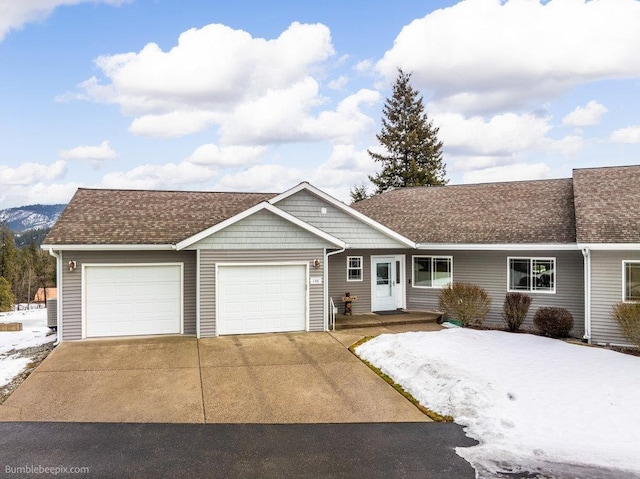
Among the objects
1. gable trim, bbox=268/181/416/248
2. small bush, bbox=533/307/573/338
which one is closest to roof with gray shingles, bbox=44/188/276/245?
gable trim, bbox=268/181/416/248

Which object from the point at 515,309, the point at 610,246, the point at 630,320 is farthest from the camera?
the point at 515,309

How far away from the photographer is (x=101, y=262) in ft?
38.2

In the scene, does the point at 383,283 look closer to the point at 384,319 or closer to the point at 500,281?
the point at 384,319

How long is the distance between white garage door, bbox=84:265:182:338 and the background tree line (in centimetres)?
5351

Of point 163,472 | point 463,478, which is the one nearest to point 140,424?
point 163,472

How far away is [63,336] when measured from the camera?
11406mm

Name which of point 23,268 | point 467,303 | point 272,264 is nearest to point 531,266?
point 467,303

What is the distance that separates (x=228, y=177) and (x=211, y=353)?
92.7 ft

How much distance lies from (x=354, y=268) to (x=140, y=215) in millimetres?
7382

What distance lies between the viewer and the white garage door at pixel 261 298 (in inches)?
470

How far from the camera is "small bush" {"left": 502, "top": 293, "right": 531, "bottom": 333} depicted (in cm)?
1314

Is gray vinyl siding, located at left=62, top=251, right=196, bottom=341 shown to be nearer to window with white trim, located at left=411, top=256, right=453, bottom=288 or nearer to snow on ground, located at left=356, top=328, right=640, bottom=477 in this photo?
snow on ground, located at left=356, top=328, right=640, bottom=477

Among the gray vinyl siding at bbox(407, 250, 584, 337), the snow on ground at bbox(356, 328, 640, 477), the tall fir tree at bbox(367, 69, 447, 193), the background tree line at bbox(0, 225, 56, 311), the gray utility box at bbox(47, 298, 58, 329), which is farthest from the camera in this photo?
the background tree line at bbox(0, 225, 56, 311)

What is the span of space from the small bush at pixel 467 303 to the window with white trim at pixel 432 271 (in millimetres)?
951
